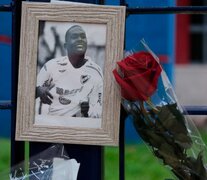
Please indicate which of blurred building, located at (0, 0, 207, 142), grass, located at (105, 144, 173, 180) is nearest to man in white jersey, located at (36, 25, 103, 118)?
blurred building, located at (0, 0, 207, 142)

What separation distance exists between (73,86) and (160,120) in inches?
9.1

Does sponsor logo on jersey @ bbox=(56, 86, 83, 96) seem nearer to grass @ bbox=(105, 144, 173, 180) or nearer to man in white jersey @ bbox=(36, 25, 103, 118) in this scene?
man in white jersey @ bbox=(36, 25, 103, 118)

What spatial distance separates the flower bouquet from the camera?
1.85 m

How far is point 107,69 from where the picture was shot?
6.28ft

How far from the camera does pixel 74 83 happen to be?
1.92 m

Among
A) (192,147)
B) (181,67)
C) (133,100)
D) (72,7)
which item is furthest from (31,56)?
(181,67)

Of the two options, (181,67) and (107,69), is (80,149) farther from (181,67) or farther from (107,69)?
(181,67)

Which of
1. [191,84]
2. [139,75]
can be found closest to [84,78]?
[139,75]

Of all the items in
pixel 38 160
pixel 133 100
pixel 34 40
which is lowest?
pixel 38 160

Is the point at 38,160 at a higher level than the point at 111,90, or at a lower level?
lower

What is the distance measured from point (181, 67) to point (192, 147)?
13.7 meters

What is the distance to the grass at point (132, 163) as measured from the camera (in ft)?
18.8

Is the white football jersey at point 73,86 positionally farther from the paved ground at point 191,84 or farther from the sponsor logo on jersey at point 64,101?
the paved ground at point 191,84

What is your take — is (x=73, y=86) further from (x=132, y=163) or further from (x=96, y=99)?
(x=132, y=163)
